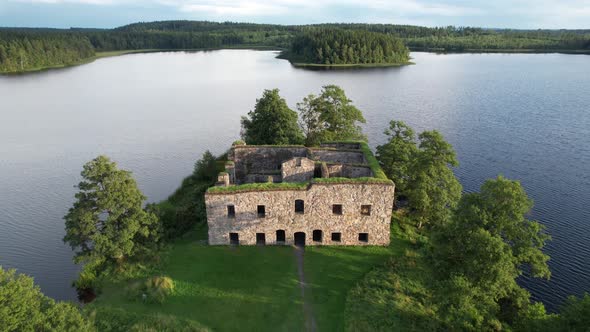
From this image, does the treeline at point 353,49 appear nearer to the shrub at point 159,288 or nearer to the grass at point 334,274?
the grass at point 334,274

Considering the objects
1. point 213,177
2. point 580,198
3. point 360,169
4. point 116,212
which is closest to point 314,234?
point 360,169

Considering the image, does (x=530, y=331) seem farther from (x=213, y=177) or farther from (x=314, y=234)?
(x=213, y=177)

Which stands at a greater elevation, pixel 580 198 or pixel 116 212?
pixel 116 212

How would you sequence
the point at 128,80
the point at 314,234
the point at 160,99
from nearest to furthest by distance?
1. the point at 314,234
2. the point at 160,99
3. the point at 128,80

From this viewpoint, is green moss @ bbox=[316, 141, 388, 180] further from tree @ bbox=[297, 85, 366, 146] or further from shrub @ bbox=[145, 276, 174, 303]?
shrub @ bbox=[145, 276, 174, 303]

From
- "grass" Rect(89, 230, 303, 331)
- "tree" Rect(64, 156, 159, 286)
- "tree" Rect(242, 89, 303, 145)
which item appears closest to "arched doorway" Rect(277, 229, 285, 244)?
"grass" Rect(89, 230, 303, 331)

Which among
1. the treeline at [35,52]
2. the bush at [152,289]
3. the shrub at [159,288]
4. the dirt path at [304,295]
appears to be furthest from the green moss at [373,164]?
the treeline at [35,52]
